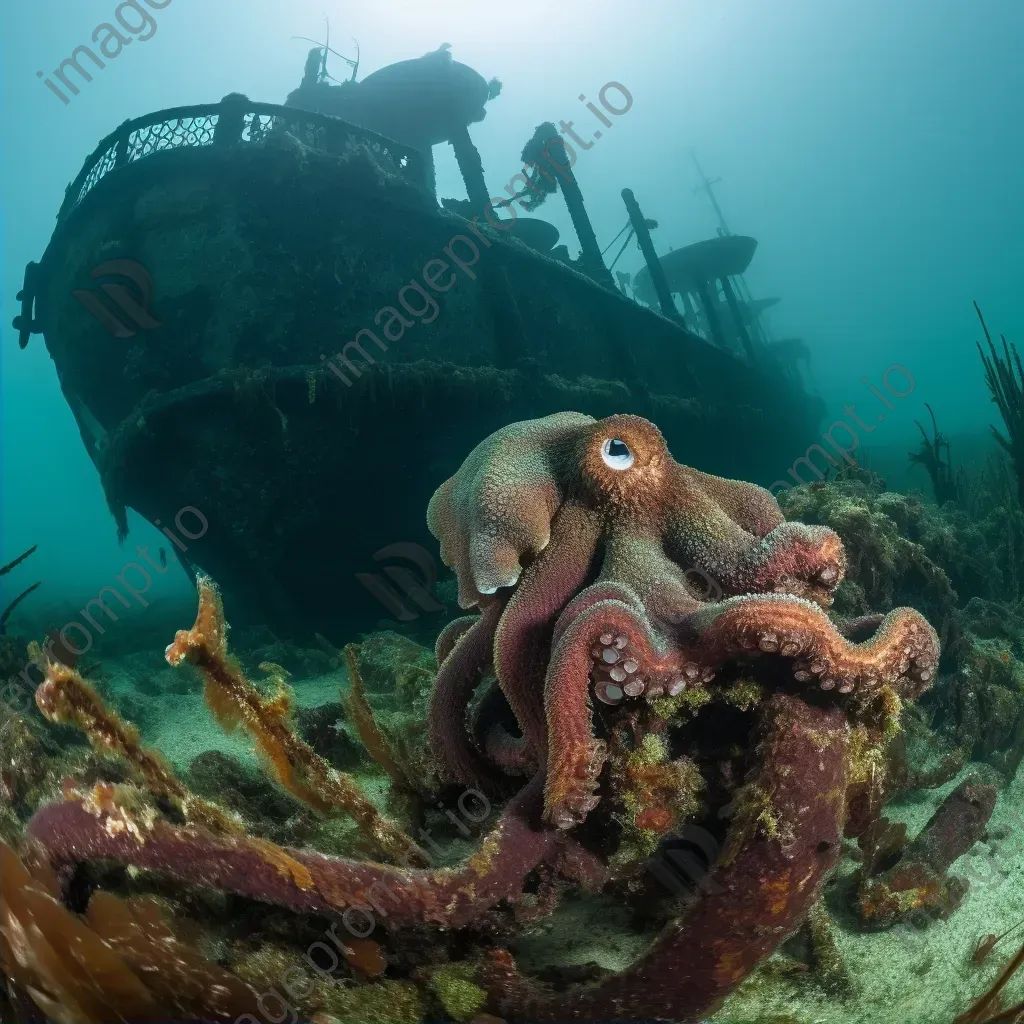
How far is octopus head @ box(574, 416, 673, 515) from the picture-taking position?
7.07ft

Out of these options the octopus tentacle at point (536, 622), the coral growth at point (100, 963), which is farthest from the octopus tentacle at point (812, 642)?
the coral growth at point (100, 963)

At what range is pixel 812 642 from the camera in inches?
62.6

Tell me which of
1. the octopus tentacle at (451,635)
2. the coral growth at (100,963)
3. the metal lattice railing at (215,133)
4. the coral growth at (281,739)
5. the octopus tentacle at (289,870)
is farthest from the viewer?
the metal lattice railing at (215,133)

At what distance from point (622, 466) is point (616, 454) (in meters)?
0.07

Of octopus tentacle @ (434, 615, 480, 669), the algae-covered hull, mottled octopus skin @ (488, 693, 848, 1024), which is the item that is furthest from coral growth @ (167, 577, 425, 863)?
the algae-covered hull

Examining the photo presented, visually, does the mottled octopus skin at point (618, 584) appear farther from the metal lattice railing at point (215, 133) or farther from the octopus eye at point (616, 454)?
the metal lattice railing at point (215, 133)

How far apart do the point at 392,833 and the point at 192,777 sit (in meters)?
1.55

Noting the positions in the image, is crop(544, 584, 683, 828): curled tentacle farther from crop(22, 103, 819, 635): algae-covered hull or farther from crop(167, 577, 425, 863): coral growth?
crop(22, 103, 819, 635): algae-covered hull

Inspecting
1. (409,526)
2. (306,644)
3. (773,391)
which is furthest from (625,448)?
(773,391)

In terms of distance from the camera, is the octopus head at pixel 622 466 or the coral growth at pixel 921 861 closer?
the octopus head at pixel 622 466

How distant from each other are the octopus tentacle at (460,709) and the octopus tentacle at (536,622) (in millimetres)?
279

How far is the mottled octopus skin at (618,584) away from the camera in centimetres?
166

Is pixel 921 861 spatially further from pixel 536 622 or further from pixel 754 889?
pixel 536 622

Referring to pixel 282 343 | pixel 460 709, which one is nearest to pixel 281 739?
pixel 460 709
